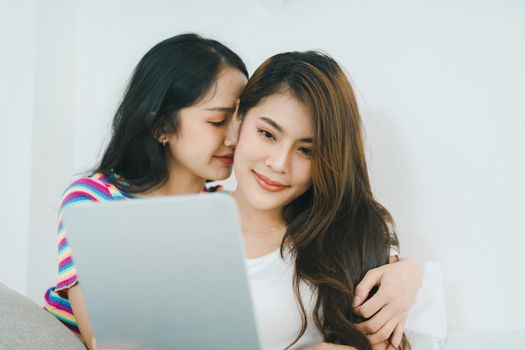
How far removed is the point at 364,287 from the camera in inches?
45.8

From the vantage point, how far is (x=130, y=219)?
73cm

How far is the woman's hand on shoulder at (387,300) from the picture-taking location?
44.8 inches

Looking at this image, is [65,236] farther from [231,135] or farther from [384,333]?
[384,333]

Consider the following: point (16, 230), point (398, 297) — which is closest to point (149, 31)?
point (16, 230)

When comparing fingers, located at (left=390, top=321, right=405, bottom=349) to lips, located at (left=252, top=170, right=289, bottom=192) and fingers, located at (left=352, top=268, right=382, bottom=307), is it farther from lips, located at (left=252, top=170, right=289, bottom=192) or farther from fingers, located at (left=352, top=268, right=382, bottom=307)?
lips, located at (left=252, top=170, right=289, bottom=192)

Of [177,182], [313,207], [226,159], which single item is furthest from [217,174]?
[313,207]

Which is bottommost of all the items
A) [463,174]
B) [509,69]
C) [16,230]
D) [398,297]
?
[16,230]

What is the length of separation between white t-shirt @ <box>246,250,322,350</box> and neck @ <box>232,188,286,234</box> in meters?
0.12

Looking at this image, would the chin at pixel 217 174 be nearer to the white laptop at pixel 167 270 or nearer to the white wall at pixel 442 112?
the white wall at pixel 442 112

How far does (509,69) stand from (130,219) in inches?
39.7

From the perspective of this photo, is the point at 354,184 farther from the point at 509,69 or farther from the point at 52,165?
the point at 52,165

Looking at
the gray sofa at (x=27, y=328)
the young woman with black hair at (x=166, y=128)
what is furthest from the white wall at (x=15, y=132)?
the gray sofa at (x=27, y=328)

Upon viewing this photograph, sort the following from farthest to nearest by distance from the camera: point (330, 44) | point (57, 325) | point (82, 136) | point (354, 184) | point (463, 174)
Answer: point (82, 136)
point (330, 44)
point (463, 174)
point (354, 184)
point (57, 325)

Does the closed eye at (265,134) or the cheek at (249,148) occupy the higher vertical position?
the closed eye at (265,134)
